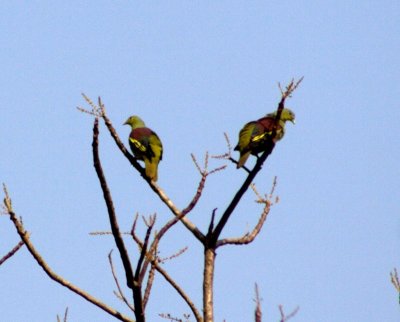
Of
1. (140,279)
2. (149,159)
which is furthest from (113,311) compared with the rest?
(149,159)

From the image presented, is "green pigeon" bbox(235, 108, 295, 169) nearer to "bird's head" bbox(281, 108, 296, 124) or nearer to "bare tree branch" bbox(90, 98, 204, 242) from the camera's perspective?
"bare tree branch" bbox(90, 98, 204, 242)

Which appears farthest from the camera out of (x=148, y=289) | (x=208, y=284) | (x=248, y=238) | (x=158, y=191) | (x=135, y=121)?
(x=135, y=121)

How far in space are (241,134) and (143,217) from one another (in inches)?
174

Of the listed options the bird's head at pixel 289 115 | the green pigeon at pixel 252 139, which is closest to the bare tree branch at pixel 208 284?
the green pigeon at pixel 252 139

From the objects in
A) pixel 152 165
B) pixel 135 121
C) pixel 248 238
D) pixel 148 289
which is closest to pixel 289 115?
pixel 152 165

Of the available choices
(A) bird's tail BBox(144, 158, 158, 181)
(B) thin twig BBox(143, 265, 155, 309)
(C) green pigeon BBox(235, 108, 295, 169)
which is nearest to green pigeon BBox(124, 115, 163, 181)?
(A) bird's tail BBox(144, 158, 158, 181)

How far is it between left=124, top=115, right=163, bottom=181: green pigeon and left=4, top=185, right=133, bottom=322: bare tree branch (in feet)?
20.2

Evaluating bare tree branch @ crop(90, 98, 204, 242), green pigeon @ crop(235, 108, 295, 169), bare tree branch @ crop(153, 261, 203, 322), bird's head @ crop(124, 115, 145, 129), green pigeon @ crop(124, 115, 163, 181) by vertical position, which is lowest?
bare tree branch @ crop(153, 261, 203, 322)

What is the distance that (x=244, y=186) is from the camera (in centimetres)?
429

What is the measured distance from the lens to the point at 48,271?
345 centimetres

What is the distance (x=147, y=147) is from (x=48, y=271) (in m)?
6.87

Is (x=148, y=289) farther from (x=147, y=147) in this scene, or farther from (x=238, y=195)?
(x=147, y=147)

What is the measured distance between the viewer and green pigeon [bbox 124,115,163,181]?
9.96m

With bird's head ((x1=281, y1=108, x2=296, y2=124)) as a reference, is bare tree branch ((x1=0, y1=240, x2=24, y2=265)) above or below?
below
